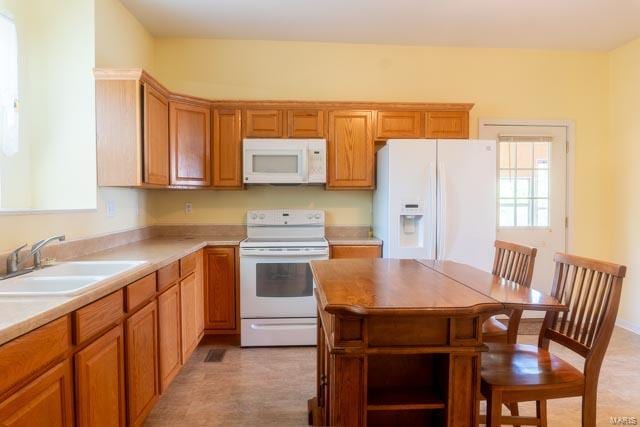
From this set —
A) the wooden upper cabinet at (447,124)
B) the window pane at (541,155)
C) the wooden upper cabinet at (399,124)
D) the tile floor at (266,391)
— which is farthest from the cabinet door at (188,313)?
the window pane at (541,155)

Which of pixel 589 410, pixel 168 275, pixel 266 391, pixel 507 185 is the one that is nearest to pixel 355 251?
pixel 266 391

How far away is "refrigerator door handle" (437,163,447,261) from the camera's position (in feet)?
9.57

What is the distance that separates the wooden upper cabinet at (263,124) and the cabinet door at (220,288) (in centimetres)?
107

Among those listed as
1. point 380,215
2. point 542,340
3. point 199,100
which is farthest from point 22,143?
point 542,340

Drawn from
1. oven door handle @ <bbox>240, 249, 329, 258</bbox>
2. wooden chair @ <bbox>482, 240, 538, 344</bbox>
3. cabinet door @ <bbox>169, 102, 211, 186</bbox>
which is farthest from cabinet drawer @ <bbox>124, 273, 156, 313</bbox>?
wooden chair @ <bbox>482, 240, 538, 344</bbox>

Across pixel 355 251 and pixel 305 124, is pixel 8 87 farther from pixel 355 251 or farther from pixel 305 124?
pixel 355 251

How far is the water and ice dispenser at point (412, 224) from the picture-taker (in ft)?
9.66

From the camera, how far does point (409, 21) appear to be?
311 cm

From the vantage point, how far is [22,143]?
225 cm

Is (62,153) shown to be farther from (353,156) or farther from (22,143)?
(353,156)

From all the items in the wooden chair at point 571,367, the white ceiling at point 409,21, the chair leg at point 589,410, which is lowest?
the chair leg at point 589,410

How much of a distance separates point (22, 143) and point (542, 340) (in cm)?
317

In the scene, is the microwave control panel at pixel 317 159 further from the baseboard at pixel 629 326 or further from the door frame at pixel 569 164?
the baseboard at pixel 629 326

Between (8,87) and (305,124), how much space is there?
2.06 metres
